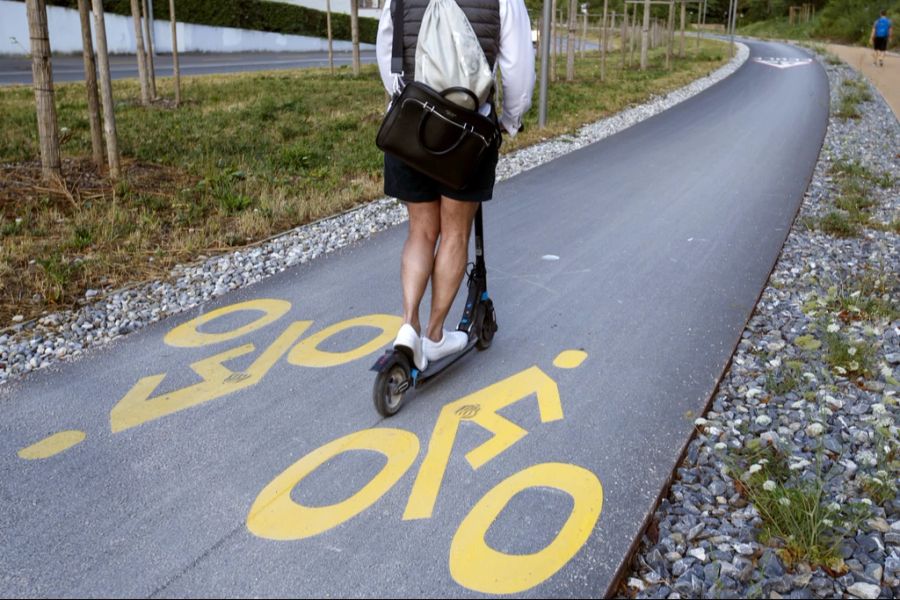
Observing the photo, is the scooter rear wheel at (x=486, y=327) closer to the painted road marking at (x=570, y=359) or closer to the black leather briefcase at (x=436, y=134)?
the painted road marking at (x=570, y=359)

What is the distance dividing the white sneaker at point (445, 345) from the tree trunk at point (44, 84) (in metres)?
5.40

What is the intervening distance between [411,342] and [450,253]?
1.54ft

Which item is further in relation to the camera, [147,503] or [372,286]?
[372,286]

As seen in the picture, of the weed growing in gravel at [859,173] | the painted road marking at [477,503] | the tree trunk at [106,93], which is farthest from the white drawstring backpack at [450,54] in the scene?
the weed growing in gravel at [859,173]

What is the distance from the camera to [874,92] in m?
A: 20.0

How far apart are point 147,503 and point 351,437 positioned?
904 mm

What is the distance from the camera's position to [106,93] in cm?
773

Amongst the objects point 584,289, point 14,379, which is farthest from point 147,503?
point 584,289

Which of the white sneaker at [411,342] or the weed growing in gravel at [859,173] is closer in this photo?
the white sneaker at [411,342]

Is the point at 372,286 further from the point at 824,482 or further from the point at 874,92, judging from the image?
the point at 874,92

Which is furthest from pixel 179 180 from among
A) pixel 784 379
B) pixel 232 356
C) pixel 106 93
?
pixel 784 379

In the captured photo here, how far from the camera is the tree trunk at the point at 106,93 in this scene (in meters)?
7.79

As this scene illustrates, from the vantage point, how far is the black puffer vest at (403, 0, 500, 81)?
3.26m

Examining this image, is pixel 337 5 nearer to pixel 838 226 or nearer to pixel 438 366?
pixel 838 226
